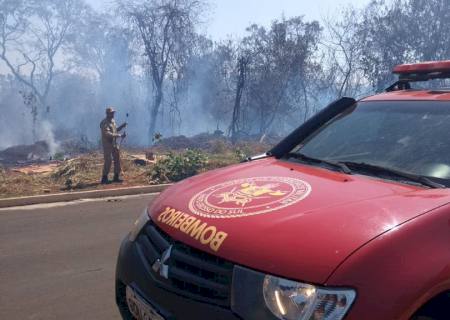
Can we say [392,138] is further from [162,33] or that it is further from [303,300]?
[162,33]

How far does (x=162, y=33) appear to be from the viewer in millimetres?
26453

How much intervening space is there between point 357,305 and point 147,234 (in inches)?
47.7

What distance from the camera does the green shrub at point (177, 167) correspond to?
11391 mm

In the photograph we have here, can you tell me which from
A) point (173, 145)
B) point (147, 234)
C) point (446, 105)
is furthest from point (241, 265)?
point (173, 145)

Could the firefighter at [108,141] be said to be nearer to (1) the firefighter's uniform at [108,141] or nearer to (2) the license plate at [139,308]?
(1) the firefighter's uniform at [108,141]

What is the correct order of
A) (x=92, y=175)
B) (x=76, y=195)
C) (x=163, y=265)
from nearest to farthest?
(x=163, y=265)
(x=76, y=195)
(x=92, y=175)

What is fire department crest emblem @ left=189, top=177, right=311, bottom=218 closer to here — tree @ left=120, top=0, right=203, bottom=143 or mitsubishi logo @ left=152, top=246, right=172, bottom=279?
mitsubishi logo @ left=152, top=246, right=172, bottom=279

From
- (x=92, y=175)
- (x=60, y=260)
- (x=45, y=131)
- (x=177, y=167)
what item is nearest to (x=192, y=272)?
(x=60, y=260)

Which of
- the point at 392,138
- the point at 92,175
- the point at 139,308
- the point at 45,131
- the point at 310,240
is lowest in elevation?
the point at 45,131

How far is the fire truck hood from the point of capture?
5.91 ft

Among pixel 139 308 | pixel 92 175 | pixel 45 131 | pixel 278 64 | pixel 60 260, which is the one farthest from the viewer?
pixel 45 131

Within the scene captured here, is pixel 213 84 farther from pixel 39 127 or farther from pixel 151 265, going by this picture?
pixel 151 265

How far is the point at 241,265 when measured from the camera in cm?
186

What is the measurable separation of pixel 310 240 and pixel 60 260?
3860mm
